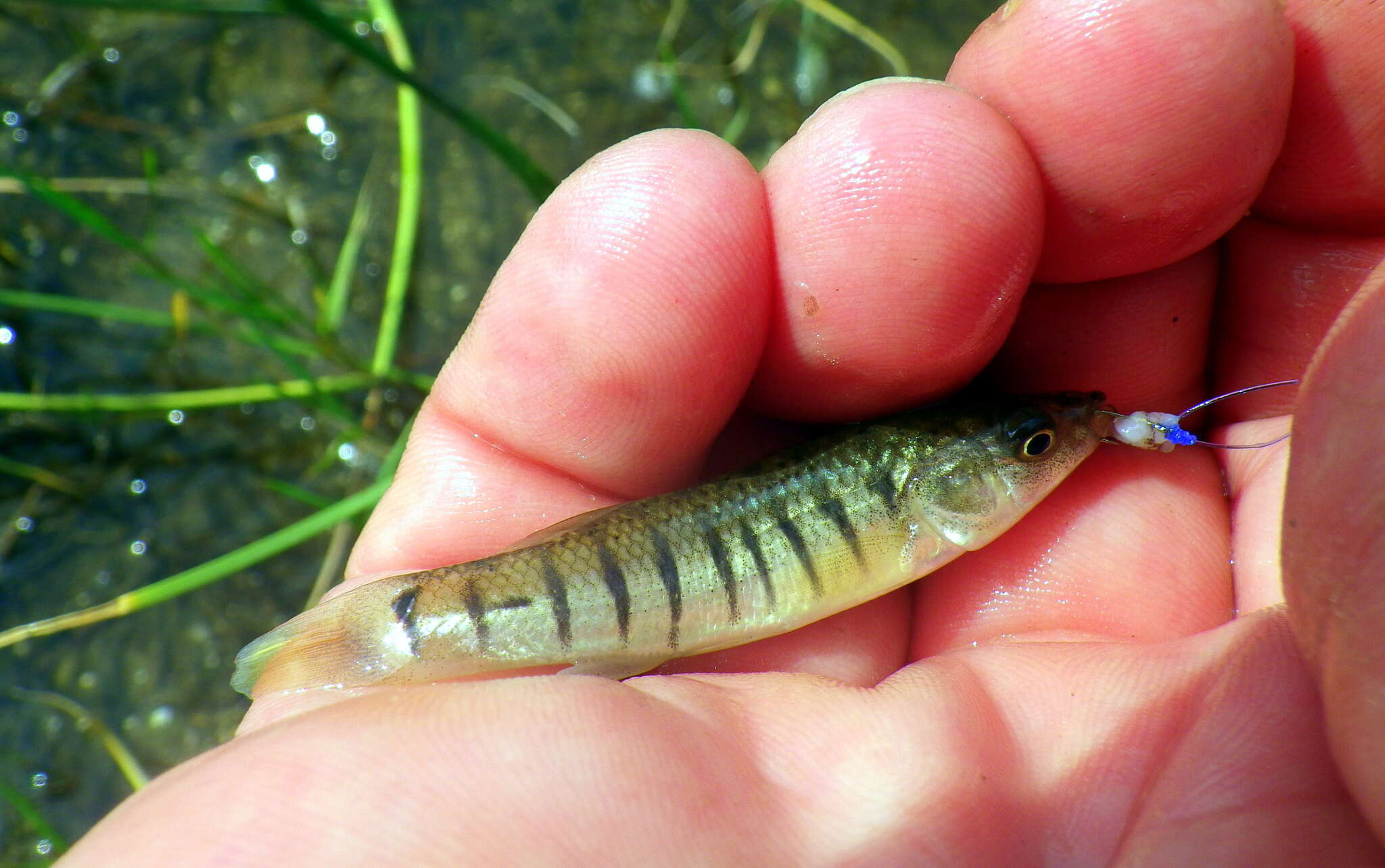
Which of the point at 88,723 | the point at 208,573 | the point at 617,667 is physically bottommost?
the point at 88,723

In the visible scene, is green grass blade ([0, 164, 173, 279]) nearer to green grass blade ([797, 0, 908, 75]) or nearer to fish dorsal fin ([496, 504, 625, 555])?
fish dorsal fin ([496, 504, 625, 555])

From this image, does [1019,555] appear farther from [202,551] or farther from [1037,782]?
[202,551]

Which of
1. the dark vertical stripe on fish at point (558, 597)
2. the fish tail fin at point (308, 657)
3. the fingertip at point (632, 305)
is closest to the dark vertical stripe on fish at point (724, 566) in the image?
the fingertip at point (632, 305)

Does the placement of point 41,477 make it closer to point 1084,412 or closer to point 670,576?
point 670,576

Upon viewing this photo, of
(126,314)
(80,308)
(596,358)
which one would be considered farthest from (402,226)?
(596,358)

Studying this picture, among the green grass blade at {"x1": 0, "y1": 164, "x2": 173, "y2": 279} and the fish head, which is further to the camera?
the green grass blade at {"x1": 0, "y1": 164, "x2": 173, "y2": 279}

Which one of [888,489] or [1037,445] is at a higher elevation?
[1037,445]

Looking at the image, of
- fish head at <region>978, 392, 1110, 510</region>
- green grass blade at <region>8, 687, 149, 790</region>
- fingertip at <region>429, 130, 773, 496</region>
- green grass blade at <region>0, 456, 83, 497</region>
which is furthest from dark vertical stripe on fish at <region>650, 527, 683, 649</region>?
green grass blade at <region>0, 456, 83, 497</region>

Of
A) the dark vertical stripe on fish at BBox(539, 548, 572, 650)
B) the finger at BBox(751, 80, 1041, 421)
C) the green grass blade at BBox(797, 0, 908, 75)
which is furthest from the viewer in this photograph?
the green grass blade at BBox(797, 0, 908, 75)
